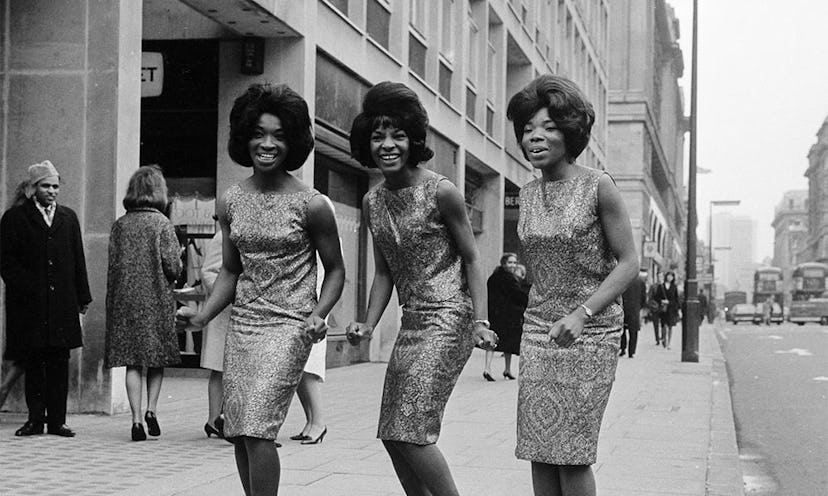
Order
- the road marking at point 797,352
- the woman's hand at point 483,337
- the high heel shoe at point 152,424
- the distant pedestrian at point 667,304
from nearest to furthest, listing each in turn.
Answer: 1. the woman's hand at point 483,337
2. the high heel shoe at point 152,424
3. the road marking at point 797,352
4. the distant pedestrian at point 667,304

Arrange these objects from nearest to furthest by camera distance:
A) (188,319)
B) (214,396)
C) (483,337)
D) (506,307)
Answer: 1. (483,337)
2. (188,319)
3. (214,396)
4. (506,307)

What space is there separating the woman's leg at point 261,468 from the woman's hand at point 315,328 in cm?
41

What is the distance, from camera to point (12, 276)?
8.62 meters

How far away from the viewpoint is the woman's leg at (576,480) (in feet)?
13.7

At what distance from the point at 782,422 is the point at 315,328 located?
8366 millimetres

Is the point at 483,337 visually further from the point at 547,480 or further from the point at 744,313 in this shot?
the point at 744,313

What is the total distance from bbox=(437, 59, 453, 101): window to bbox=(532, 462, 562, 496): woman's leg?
55.7ft

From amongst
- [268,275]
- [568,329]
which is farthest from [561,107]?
[268,275]

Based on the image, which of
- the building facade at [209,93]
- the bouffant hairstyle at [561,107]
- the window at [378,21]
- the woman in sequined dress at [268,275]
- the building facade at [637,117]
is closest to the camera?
the bouffant hairstyle at [561,107]

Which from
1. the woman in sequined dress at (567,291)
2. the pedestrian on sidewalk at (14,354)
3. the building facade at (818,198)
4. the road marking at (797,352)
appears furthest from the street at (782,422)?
the building facade at (818,198)

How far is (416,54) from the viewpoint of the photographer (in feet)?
63.7

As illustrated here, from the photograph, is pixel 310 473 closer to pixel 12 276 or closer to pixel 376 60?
pixel 12 276

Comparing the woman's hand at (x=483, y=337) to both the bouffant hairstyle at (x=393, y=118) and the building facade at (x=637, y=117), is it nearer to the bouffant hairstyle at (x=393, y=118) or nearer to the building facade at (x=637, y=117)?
the bouffant hairstyle at (x=393, y=118)

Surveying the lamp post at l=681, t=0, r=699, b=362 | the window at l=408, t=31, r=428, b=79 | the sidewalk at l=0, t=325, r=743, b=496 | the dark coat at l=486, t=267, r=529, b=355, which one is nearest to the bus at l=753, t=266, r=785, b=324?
the lamp post at l=681, t=0, r=699, b=362
